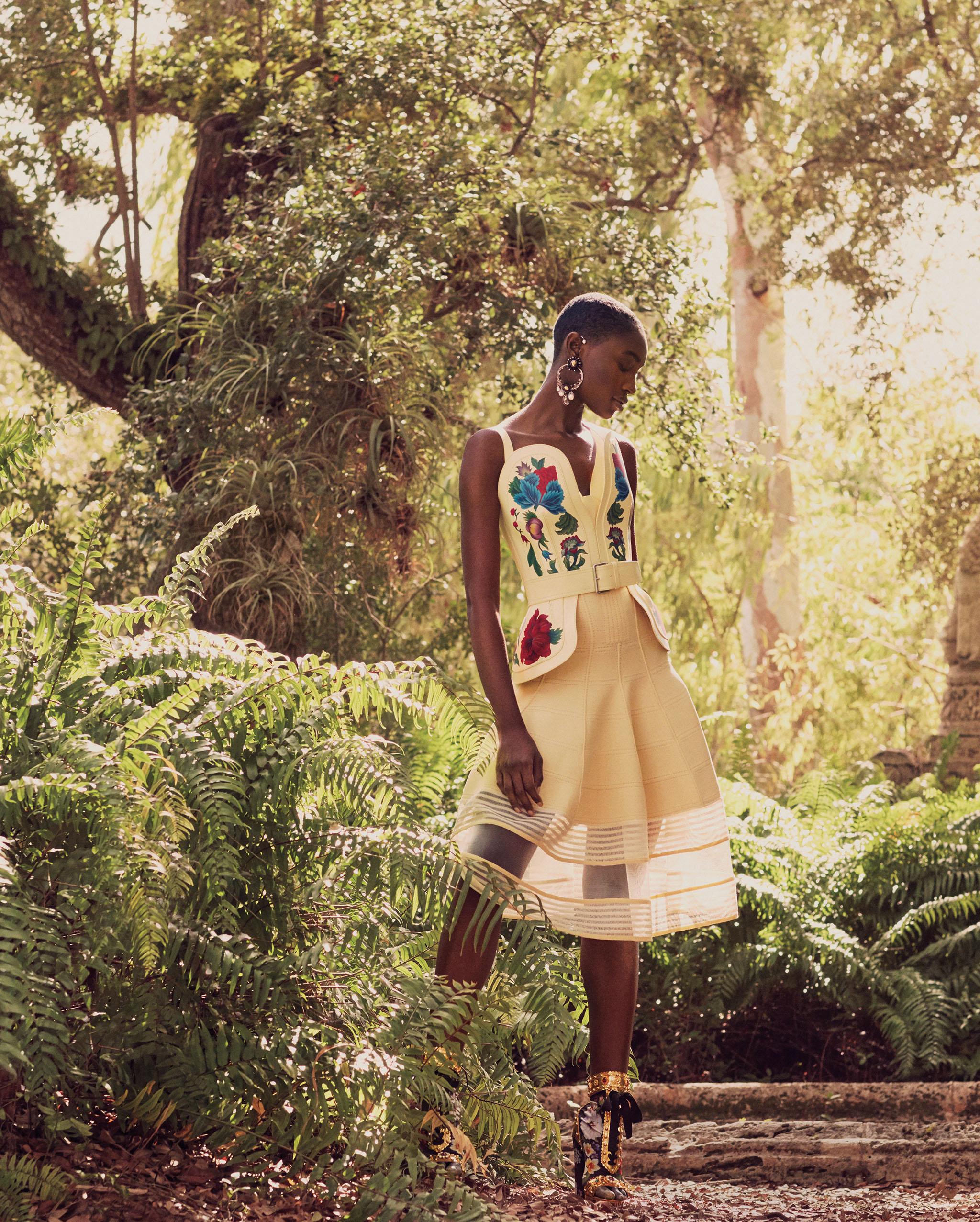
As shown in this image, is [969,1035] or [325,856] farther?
[969,1035]

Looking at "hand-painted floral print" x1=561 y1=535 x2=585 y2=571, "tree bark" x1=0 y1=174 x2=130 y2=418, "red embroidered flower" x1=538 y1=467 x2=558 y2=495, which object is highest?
"tree bark" x1=0 y1=174 x2=130 y2=418

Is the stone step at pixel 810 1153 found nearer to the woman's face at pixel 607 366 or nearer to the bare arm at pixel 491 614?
the bare arm at pixel 491 614

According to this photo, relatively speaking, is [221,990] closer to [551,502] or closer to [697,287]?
[551,502]

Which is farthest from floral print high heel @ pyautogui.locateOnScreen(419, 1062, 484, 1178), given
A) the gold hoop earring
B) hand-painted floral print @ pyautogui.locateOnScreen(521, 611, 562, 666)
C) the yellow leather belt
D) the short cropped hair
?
the short cropped hair

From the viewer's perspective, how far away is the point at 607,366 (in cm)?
309

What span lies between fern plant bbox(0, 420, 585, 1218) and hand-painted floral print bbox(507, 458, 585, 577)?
1.30ft

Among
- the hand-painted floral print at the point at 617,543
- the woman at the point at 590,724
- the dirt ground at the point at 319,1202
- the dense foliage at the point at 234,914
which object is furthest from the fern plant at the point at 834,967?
the hand-painted floral print at the point at 617,543

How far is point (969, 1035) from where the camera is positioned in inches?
188

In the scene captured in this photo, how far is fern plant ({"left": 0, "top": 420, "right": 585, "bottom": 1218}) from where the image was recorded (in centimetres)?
231

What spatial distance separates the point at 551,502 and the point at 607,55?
506cm

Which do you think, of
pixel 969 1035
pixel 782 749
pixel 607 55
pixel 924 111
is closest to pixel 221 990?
pixel 969 1035

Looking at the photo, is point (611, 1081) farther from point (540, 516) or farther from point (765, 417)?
point (765, 417)

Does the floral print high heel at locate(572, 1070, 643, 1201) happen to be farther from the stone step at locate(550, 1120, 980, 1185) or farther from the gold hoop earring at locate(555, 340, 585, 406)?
the gold hoop earring at locate(555, 340, 585, 406)

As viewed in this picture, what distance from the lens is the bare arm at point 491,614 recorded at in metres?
2.92
